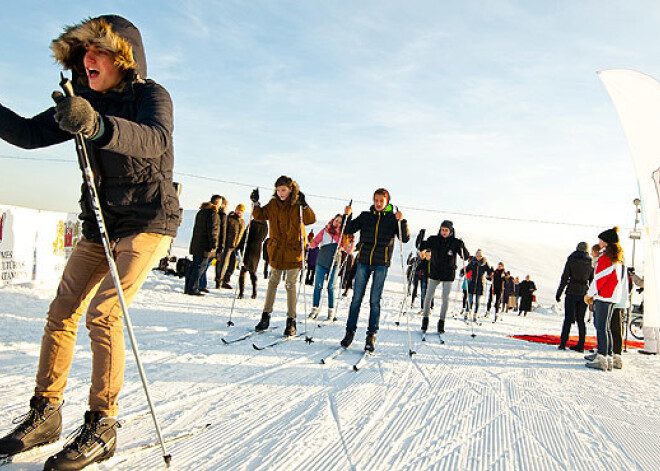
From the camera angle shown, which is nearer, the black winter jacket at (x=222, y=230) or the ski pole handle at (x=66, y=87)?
the ski pole handle at (x=66, y=87)

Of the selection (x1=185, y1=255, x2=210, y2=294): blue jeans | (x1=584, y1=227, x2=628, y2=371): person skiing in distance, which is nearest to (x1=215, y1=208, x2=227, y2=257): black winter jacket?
(x1=185, y1=255, x2=210, y2=294): blue jeans

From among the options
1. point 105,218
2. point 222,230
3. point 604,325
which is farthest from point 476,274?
point 105,218

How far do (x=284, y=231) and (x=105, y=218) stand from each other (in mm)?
3844

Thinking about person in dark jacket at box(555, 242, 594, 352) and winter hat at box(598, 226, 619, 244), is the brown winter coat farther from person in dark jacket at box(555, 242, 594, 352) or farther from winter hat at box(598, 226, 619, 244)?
person in dark jacket at box(555, 242, 594, 352)

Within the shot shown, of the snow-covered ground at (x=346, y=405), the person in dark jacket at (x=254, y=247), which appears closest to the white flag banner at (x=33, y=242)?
the snow-covered ground at (x=346, y=405)

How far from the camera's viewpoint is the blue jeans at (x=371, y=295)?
Result: 557cm

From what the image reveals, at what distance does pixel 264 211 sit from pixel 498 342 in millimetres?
4931

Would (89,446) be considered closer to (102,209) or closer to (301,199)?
(102,209)

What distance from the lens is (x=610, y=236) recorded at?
620cm

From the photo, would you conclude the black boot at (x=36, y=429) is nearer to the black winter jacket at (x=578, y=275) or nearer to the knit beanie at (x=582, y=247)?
the black winter jacket at (x=578, y=275)

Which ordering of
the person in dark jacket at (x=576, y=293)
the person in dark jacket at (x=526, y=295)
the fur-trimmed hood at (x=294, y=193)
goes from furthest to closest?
the person in dark jacket at (x=526, y=295) → the person in dark jacket at (x=576, y=293) → the fur-trimmed hood at (x=294, y=193)

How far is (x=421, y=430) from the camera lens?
288cm

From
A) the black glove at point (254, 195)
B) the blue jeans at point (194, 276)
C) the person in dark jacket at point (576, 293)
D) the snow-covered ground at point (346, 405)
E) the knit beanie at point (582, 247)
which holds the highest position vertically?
the knit beanie at point (582, 247)

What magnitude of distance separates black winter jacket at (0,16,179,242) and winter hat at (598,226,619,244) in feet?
20.3
